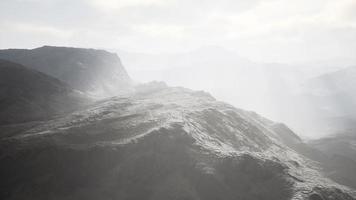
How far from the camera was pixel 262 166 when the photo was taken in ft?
126

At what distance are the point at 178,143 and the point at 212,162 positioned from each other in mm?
4772

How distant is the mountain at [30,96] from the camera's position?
66150 mm

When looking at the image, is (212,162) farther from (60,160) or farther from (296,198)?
(60,160)

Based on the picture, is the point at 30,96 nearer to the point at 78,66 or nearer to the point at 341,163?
the point at 78,66

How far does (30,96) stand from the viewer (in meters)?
76.1

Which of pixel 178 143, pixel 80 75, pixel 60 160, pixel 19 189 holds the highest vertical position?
pixel 80 75

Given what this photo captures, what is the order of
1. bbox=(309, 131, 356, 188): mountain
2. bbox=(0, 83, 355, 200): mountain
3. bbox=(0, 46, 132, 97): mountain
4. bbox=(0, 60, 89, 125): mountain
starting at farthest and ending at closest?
bbox=(0, 46, 132, 97): mountain, bbox=(0, 60, 89, 125): mountain, bbox=(309, 131, 356, 188): mountain, bbox=(0, 83, 355, 200): mountain

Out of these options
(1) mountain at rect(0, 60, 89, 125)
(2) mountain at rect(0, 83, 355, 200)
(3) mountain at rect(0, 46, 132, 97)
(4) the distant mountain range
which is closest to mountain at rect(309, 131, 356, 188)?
(4) the distant mountain range


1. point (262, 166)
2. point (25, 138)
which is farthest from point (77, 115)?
point (262, 166)

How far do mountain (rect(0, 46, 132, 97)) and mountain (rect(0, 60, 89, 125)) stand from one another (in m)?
29.6

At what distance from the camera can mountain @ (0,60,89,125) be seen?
217 feet

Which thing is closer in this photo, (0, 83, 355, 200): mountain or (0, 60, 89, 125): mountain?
(0, 83, 355, 200): mountain

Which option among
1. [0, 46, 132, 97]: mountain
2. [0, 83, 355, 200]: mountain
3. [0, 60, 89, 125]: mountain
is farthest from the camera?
[0, 46, 132, 97]: mountain

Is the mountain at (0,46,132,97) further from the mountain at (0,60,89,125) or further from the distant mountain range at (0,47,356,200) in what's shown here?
the distant mountain range at (0,47,356,200)
